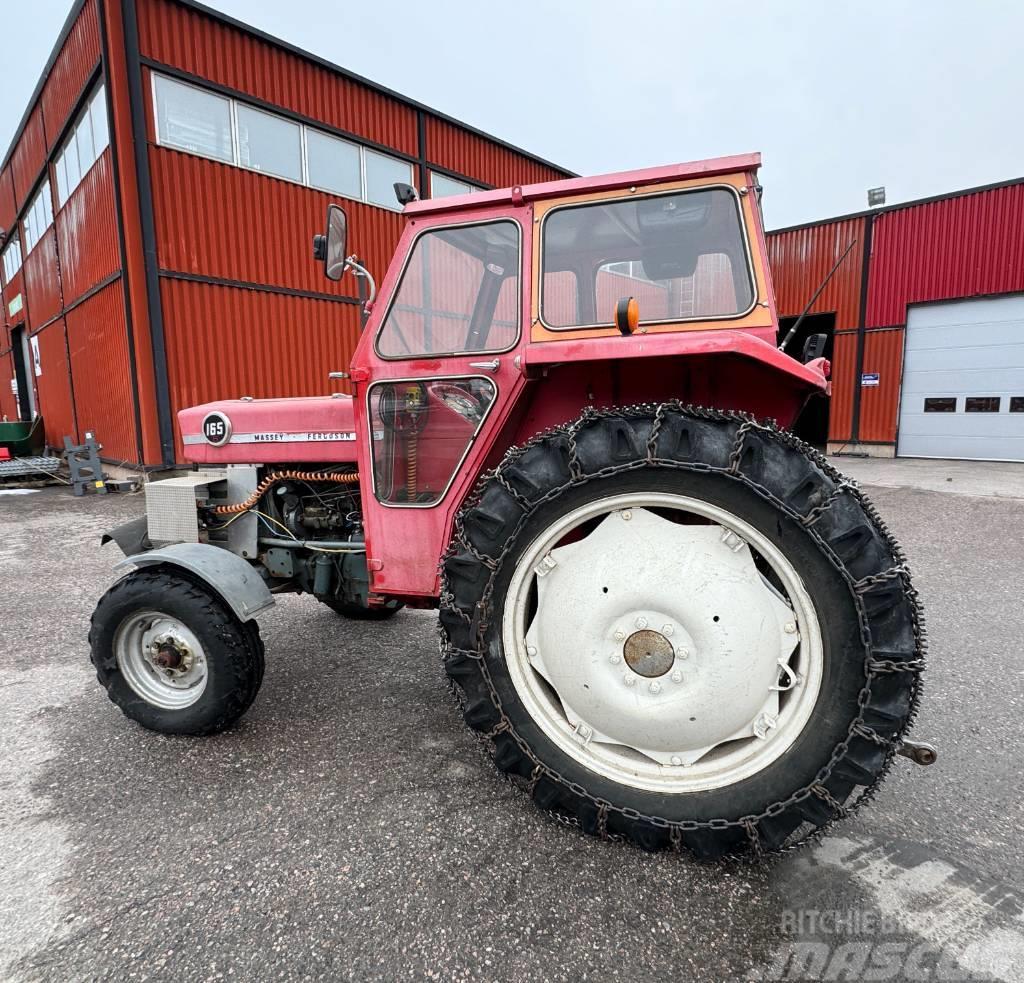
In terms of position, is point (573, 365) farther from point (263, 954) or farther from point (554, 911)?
point (263, 954)

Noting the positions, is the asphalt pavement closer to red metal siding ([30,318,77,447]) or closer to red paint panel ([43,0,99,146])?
red paint panel ([43,0,99,146])

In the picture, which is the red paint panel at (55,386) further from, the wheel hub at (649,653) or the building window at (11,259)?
the wheel hub at (649,653)

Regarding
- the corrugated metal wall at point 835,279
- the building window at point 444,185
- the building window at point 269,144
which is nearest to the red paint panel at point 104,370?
the building window at point 269,144

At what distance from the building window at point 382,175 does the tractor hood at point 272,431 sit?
950cm

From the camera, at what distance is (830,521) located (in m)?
1.61

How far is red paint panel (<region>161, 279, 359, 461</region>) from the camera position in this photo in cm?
906

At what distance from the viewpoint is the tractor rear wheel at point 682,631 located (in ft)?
5.27

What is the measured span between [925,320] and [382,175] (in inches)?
440

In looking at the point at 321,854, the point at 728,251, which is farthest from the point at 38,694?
the point at 728,251

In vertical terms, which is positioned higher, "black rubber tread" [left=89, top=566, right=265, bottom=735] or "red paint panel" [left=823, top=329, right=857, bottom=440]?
"red paint panel" [left=823, top=329, right=857, bottom=440]

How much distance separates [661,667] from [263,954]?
1.25 meters

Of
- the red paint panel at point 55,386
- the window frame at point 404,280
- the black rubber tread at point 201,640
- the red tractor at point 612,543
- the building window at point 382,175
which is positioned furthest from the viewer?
the red paint panel at point 55,386

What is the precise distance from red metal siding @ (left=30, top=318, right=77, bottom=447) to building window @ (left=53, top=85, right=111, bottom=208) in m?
2.66

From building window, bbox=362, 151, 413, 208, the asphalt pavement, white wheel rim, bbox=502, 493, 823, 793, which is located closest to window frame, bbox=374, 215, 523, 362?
white wheel rim, bbox=502, 493, 823, 793
